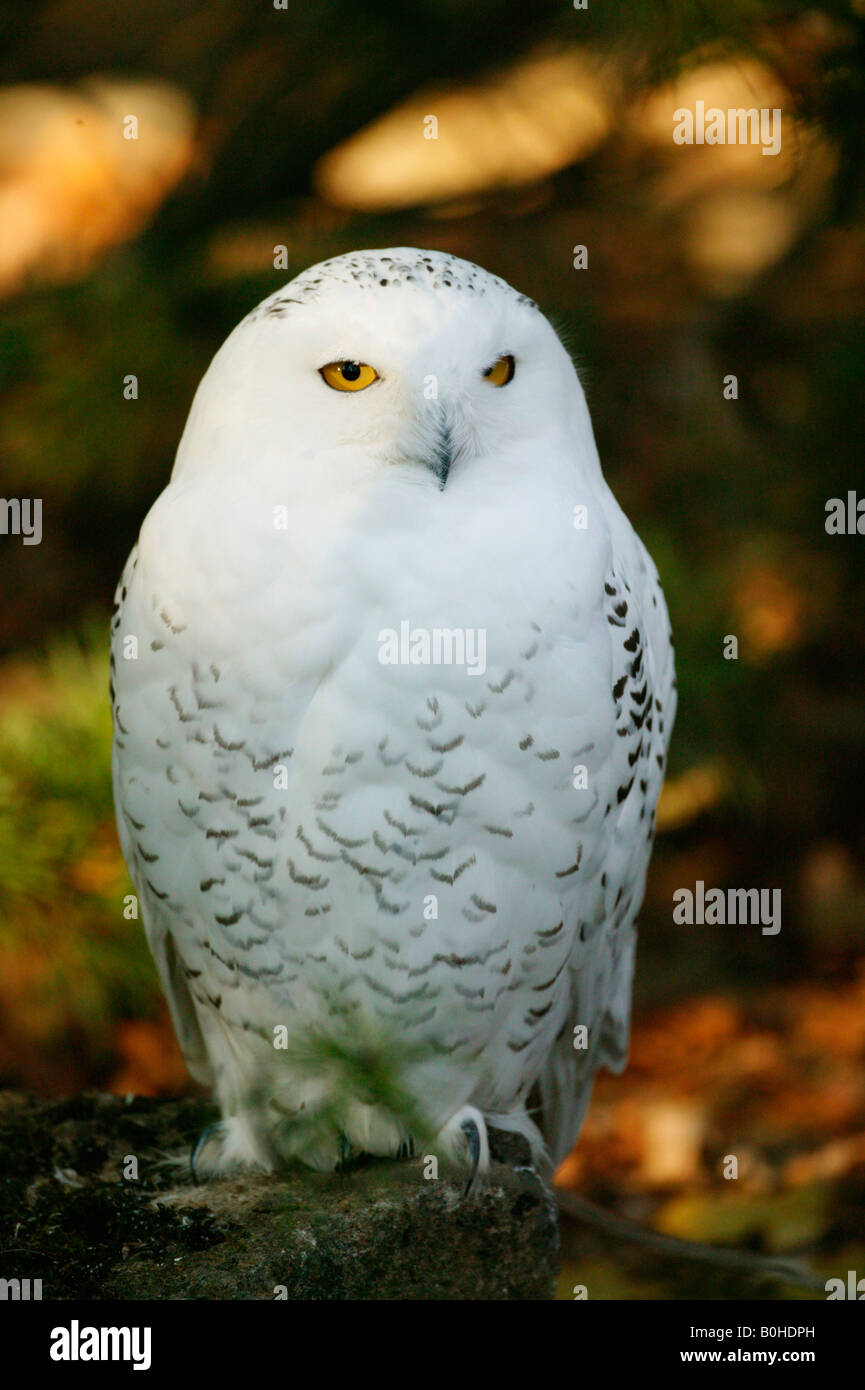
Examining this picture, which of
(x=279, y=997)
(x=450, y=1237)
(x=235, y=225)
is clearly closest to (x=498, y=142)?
(x=235, y=225)

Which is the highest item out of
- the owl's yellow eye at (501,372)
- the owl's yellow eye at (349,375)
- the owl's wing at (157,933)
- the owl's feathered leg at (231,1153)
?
the owl's yellow eye at (501,372)

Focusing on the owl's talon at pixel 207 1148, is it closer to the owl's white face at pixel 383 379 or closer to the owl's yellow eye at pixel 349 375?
the owl's white face at pixel 383 379

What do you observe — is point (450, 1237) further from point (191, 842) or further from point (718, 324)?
point (718, 324)

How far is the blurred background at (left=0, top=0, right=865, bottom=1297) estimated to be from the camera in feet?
6.12

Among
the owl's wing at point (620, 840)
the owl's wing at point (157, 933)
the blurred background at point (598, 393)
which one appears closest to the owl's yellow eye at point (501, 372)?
the owl's wing at point (620, 840)

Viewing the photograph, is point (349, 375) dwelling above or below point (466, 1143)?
above

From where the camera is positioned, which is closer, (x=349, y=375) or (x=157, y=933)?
(x=349, y=375)

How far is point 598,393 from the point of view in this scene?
402cm

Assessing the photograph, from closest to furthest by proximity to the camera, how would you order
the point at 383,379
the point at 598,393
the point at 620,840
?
the point at 383,379 < the point at 620,840 < the point at 598,393

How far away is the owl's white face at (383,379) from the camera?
158cm

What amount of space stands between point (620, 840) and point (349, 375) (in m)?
0.73

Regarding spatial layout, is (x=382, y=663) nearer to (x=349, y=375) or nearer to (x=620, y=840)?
(x=349, y=375)

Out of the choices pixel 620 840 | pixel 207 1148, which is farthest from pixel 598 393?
pixel 207 1148

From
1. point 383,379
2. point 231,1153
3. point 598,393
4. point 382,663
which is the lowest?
point 231,1153
